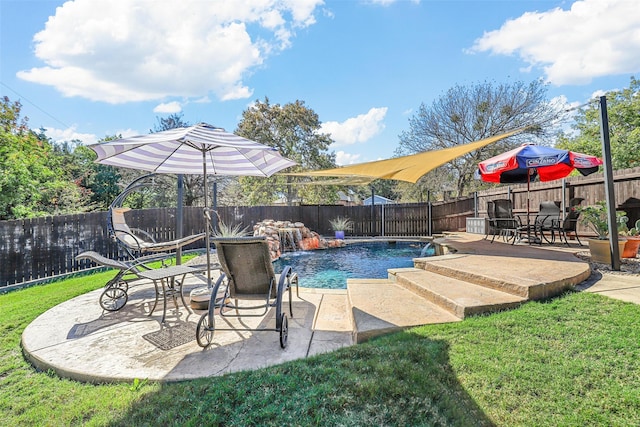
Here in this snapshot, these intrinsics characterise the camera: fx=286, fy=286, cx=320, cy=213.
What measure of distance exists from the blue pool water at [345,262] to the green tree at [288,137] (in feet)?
29.9

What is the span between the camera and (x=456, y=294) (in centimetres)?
314

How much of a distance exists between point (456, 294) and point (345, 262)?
477 cm

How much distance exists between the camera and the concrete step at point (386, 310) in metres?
2.55

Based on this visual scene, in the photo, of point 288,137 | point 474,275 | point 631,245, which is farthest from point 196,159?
point 288,137

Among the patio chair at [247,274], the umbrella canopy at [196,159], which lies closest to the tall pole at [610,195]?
the umbrella canopy at [196,159]

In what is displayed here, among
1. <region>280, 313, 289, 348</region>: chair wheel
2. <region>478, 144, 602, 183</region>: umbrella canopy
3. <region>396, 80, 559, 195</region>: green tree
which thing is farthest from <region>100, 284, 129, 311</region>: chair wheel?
<region>396, 80, 559, 195</region>: green tree

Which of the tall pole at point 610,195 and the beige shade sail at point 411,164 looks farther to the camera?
the beige shade sail at point 411,164

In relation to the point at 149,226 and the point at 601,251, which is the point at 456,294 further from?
the point at 149,226

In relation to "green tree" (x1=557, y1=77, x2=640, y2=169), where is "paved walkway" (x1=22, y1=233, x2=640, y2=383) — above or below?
below

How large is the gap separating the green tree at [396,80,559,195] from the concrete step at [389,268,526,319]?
15.2m

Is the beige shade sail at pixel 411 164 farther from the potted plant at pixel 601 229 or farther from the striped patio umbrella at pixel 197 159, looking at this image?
the striped patio umbrella at pixel 197 159

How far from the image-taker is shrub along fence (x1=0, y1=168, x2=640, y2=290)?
219 inches

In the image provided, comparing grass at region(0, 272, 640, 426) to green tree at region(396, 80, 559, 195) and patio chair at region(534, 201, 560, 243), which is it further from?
green tree at region(396, 80, 559, 195)

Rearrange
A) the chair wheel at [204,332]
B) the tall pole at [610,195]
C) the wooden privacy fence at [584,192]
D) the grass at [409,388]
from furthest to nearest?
the wooden privacy fence at [584,192]
the tall pole at [610,195]
the chair wheel at [204,332]
the grass at [409,388]
